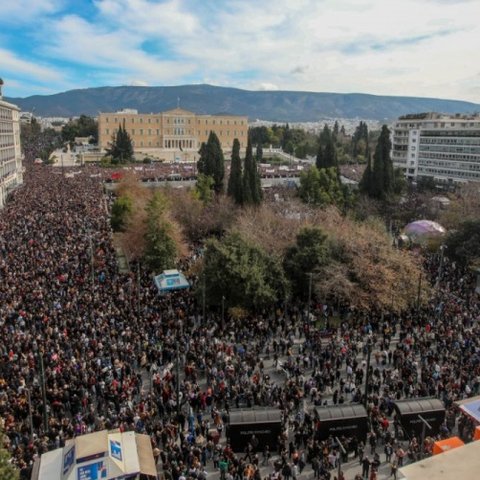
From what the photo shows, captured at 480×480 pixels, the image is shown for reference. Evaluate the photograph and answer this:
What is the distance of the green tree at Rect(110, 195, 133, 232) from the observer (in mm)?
35197

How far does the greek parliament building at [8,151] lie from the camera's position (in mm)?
52531

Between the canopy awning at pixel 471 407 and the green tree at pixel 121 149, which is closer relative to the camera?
the canopy awning at pixel 471 407

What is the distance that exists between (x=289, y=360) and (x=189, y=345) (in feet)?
12.1

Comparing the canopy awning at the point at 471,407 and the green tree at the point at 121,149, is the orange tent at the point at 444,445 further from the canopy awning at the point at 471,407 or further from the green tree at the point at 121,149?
the green tree at the point at 121,149

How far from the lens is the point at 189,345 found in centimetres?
1792

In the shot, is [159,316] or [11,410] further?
[159,316]

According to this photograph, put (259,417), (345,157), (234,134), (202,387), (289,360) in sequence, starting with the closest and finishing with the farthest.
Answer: (259,417), (202,387), (289,360), (345,157), (234,134)

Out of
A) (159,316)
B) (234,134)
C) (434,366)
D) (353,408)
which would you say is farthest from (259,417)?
(234,134)

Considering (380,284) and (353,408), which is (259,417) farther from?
(380,284)

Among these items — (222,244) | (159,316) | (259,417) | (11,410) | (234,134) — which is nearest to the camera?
(259,417)

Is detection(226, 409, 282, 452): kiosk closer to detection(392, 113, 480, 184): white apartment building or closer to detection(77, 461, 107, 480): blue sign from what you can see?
detection(77, 461, 107, 480): blue sign

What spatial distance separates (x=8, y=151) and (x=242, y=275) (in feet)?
160

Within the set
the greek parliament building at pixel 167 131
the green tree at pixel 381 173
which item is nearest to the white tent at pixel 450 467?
the green tree at pixel 381 173

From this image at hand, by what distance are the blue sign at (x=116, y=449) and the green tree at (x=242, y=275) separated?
10.9 metres
